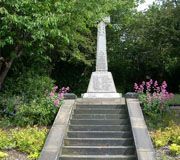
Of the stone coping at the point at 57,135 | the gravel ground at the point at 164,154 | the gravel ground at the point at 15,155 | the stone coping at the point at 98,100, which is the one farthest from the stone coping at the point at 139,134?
the gravel ground at the point at 15,155

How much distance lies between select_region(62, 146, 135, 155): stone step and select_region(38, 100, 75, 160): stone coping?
0.27 metres

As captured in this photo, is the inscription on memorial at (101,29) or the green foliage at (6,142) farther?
the inscription on memorial at (101,29)

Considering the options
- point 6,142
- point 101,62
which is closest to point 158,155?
point 6,142

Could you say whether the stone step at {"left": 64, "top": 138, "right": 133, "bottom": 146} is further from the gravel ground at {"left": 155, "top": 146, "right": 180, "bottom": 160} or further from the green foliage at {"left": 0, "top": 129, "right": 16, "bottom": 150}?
the green foliage at {"left": 0, "top": 129, "right": 16, "bottom": 150}

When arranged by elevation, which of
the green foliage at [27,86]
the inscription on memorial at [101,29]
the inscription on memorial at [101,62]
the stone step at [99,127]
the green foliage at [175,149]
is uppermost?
the inscription on memorial at [101,29]

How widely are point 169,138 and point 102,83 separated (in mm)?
4421

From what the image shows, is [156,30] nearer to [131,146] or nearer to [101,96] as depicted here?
[101,96]

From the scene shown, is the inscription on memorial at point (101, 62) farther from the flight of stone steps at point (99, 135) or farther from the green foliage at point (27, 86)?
the flight of stone steps at point (99, 135)

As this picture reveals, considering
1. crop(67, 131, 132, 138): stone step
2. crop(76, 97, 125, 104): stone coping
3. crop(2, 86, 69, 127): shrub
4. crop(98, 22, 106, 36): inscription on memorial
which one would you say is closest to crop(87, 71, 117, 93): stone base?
crop(76, 97, 125, 104): stone coping

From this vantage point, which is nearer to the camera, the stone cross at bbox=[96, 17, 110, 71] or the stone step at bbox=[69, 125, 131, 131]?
the stone step at bbox=[69, 125, 131, 131]

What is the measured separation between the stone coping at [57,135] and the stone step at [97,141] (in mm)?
285

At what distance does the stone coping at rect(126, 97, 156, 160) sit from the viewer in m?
4.83

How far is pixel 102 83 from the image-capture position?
9547 mm

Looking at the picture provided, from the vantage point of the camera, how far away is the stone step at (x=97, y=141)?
570 centimetres
